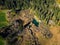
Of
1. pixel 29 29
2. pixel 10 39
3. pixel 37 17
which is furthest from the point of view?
pixel 37 17

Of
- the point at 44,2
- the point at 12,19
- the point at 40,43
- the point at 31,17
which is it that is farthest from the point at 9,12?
the point at 40,43

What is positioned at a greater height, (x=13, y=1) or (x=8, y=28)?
(x=13, y=1)

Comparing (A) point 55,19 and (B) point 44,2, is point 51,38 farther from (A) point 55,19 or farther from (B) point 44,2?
(B) point 44,2

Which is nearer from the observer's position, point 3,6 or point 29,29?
point 29,29

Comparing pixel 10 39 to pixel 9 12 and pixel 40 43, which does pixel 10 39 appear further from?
pixel 9 12

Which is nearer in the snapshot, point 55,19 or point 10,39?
point 10,39

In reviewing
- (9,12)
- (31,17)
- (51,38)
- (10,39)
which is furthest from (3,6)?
(51,38)

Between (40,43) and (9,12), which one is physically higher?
(9,12)

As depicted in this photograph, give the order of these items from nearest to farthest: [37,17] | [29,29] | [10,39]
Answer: [10,39] → [29,29] → [37,17]
